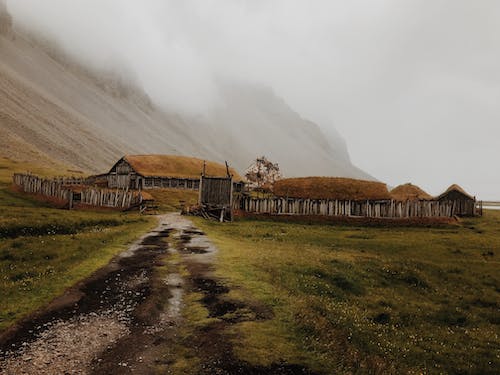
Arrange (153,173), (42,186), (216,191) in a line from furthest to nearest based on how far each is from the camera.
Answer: (153,173) < (42,186) < (216,191)

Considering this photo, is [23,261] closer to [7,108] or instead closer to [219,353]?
[219,353]

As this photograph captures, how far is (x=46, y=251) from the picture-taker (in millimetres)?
20625

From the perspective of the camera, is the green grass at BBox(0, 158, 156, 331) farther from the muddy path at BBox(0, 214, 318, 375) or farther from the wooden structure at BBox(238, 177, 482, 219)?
the wooden structure at BBox(238, 177, 482, 219)

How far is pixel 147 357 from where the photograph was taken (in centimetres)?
921

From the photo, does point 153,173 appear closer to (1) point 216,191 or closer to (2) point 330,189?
(1) point 216,191

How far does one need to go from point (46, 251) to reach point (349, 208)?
2998 cm

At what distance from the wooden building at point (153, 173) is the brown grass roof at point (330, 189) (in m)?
34.1

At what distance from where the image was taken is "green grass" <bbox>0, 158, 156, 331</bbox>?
13.6m

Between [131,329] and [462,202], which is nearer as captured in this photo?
[131,329]

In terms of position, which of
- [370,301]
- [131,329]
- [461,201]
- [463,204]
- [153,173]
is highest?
[153,173]

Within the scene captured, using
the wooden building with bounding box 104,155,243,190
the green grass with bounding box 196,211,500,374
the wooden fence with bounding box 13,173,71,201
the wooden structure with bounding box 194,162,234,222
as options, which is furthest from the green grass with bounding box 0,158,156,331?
the wooden building with bounding box 104,155,243,190

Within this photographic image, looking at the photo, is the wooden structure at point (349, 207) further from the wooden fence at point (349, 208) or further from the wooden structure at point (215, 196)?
the wooden structure at point (215, 196)

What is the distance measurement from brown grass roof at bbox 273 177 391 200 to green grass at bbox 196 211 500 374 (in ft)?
43.7

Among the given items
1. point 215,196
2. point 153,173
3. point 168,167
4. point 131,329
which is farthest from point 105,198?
point 168,167
